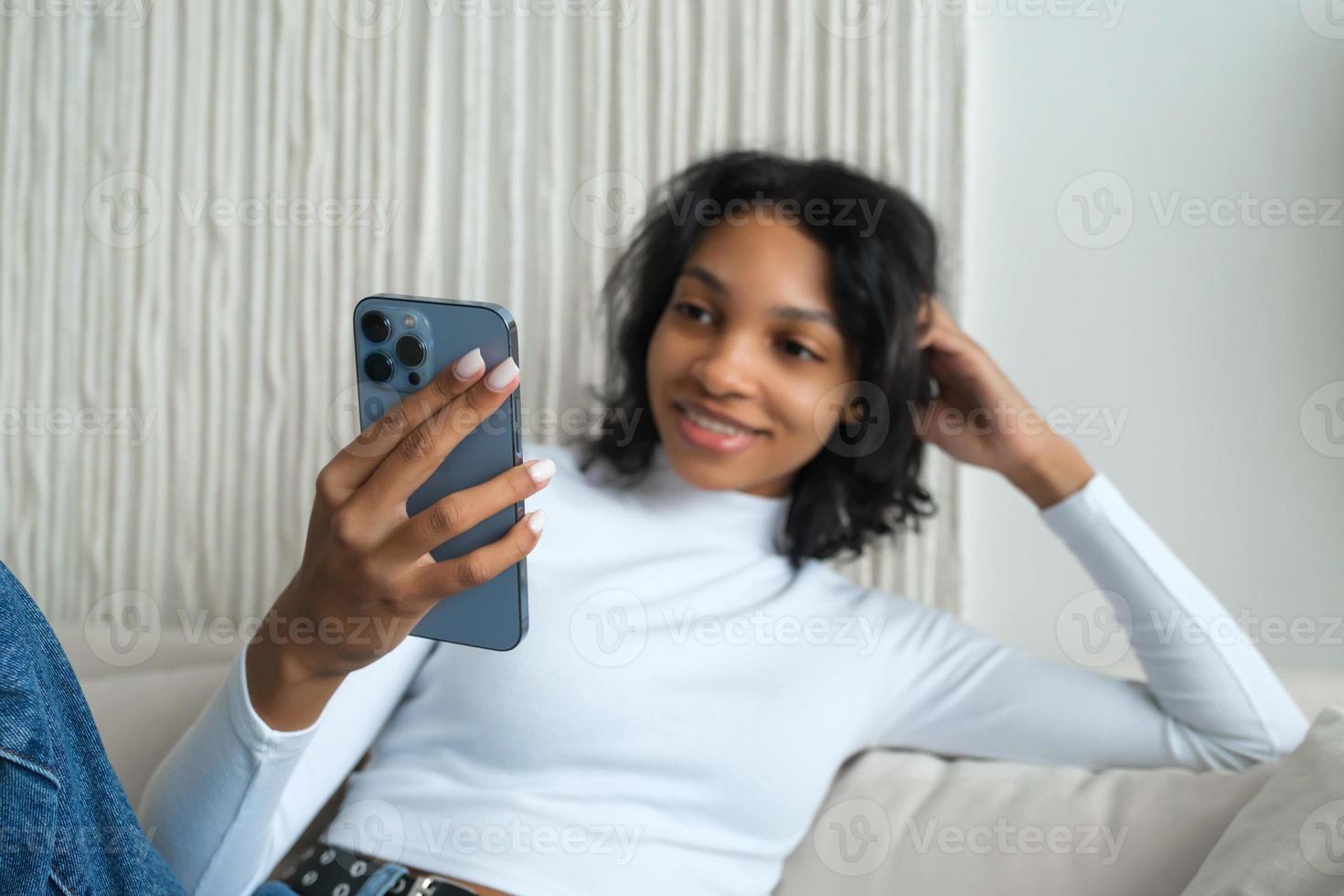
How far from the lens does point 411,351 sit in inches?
24.4

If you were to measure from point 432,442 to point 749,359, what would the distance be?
0.45 metres

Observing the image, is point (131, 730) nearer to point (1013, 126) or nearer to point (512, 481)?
point (512, 481)

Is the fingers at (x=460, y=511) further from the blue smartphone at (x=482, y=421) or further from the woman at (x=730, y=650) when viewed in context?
the woman at (x=730, y=650)

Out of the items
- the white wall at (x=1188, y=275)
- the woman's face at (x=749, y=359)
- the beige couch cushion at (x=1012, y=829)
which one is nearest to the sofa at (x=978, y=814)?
the beige couch cushion at (x=1012, y=829)

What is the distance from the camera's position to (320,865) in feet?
2.68

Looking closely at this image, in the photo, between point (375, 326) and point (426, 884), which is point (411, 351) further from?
point (426, 884)

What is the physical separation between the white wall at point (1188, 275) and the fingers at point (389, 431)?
854 millimetres

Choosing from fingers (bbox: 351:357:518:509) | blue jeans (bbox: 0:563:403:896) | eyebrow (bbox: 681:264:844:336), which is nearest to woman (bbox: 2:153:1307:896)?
eyebrow (bbox: 681:264:844:336)

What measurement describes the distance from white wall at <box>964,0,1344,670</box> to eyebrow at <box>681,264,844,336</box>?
0.36m

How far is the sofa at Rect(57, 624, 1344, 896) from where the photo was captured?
86cm

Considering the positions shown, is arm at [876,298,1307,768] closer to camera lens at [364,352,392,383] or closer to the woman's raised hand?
the woman's raised hand

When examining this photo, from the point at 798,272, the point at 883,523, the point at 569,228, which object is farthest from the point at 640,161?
the point at 883,523

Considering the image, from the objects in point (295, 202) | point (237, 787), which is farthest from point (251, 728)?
point (295, 202)

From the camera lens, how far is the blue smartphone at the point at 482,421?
1.96 feet
